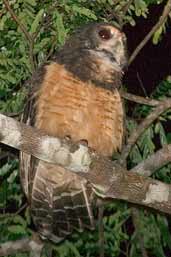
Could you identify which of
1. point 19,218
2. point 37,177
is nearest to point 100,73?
point 37,177

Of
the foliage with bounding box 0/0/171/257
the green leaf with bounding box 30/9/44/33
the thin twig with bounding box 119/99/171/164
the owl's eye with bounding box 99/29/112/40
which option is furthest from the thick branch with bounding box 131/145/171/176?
the green leaf with bounding box 30/9/44/33

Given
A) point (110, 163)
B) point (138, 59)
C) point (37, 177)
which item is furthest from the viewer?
point (138, 59)

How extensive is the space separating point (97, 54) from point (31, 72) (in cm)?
41

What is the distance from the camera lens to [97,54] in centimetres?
354

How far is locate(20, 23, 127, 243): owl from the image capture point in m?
3.39

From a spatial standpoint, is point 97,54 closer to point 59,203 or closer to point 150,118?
point 150,118

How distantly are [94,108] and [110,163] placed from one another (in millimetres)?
604

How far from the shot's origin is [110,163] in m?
2.88

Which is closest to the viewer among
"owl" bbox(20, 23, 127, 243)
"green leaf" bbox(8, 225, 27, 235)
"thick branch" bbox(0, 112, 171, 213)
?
"thick branch" bbox(0, 112, 171, 213)

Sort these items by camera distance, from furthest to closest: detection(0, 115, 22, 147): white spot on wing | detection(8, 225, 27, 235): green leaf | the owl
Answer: detection(8, 225, 27, 235): green leaf → the owl → detection(0, 115, 22, 147): white spot on wing

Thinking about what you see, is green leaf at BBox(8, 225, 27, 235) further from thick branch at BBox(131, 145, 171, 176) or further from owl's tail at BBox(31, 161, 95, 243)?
thick branch at BBox(131, 145, 171, 176)

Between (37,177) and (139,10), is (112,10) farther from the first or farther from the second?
(37,177)

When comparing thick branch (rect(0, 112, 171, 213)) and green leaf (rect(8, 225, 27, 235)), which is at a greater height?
thick branch (rect(0, 112, 171, 213))

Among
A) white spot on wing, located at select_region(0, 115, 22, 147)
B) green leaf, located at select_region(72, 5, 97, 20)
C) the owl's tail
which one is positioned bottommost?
the owl's tail
